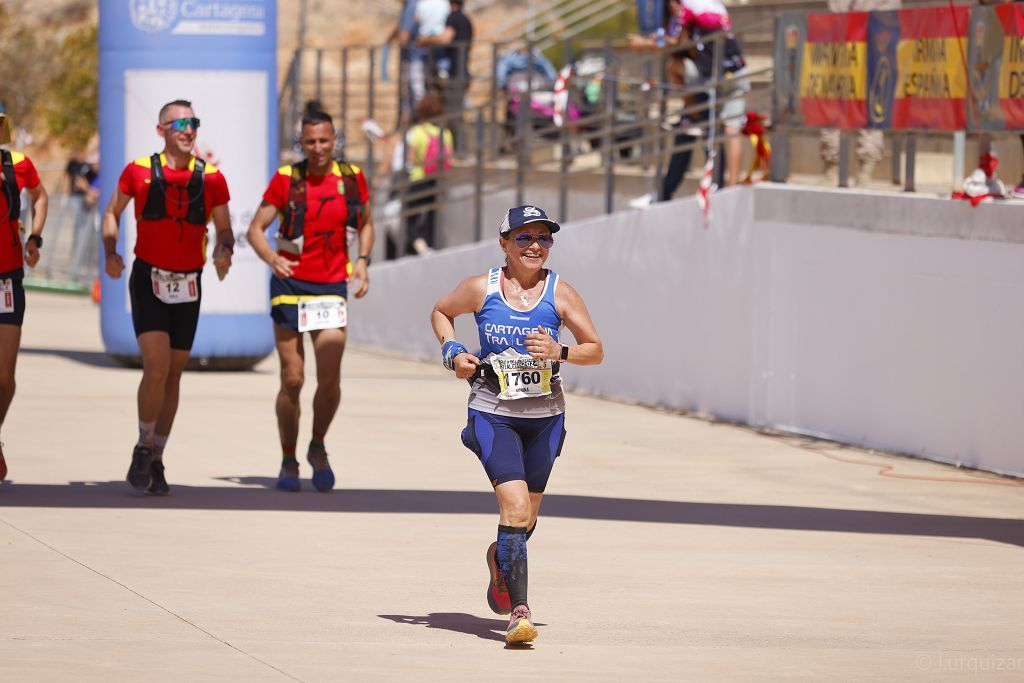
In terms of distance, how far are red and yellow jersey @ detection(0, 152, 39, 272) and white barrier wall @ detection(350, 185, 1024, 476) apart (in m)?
5.65

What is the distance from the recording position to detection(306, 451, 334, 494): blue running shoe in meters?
11.3

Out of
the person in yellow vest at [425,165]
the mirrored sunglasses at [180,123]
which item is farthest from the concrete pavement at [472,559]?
the person in yellow vest at [425,165]

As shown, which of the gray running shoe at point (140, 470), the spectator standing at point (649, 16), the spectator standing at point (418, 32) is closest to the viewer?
the gray running shoe at point (140, 470)

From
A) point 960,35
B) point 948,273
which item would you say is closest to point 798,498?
point 948,273

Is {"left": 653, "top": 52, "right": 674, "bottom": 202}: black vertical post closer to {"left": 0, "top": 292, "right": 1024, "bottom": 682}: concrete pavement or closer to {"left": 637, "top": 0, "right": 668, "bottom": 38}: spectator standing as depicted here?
{"left": 637, "top": 0, "right": 668, "bottom": 38}: spectator standing

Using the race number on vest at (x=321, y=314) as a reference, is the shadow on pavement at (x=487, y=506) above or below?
below

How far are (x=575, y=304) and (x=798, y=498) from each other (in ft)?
13.5

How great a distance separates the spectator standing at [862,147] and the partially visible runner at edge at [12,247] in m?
5.93

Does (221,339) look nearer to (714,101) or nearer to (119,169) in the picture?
(119,169)

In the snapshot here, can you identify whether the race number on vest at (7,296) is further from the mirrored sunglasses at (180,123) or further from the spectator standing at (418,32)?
the spectator standing at (418,32)

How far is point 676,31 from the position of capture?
17.0 meters

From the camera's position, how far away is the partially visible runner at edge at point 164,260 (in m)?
10.9

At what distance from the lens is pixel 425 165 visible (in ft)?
67.9

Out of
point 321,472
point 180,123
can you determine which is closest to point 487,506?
point 321,472
